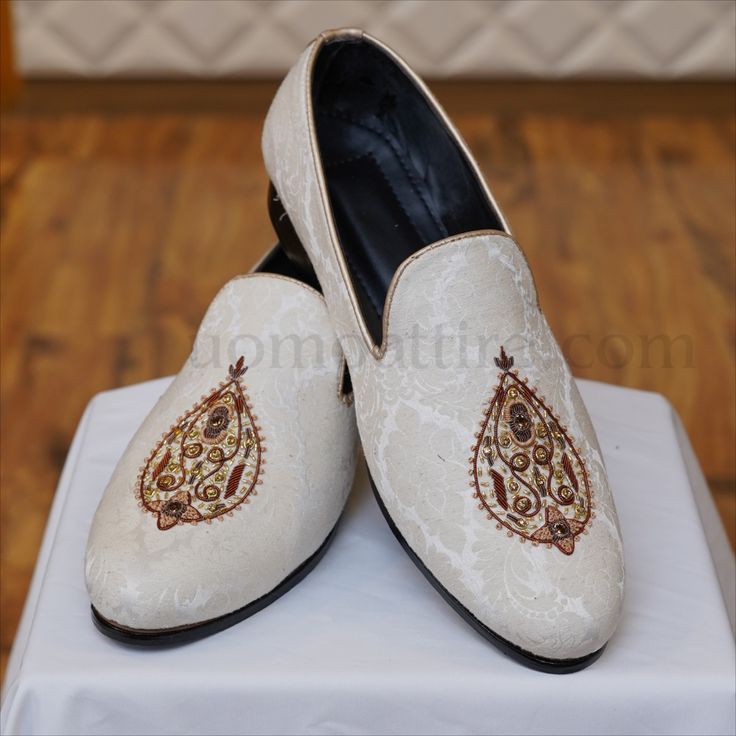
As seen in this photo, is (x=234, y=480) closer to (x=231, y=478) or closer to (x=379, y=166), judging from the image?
(x=231, y=478)

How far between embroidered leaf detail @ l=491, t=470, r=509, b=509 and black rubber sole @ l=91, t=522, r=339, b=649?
145 mm

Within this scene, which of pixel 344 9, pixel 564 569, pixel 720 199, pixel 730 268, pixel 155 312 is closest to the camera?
pixel 564 569

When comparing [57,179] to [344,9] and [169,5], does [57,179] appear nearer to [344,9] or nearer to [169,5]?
[169,5]

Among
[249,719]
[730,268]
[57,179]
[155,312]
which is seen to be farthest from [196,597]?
[57,179]

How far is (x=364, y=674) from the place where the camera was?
590 mm

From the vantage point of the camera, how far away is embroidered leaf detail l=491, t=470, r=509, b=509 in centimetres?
58

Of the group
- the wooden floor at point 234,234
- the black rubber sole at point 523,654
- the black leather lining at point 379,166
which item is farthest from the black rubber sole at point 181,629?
the wooden floor at point 234,234

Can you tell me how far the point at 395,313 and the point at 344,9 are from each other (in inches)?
54.6

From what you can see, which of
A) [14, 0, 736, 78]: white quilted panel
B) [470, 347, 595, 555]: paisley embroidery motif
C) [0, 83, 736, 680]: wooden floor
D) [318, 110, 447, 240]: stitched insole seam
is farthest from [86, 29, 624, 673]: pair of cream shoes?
[14, 0, 736, 78]: white quilted panel

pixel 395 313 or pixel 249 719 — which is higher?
pixel 395 313

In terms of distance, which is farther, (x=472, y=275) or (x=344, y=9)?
(x=344, y=9)

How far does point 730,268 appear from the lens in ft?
5.15

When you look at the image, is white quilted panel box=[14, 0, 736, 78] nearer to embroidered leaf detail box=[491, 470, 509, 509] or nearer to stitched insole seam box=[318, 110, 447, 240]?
stitched insole seam box=[318, 110, 447, 240]

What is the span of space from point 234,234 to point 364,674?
113 cm
